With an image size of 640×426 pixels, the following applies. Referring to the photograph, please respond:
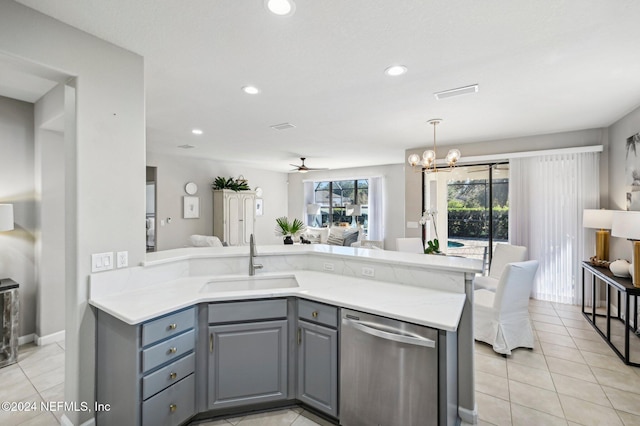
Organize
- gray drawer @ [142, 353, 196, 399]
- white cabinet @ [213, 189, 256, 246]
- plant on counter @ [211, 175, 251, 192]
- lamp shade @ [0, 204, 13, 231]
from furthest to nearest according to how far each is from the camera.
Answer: plant on counter @ [211, 175, 251, 192] < white cabinet @ [213, 189, 256, 246] < lamp shade @ [0, 204, 13, 231] < gray drawer @ [142, 353, 196, 399]

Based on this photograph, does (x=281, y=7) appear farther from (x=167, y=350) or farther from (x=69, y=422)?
(x=69, y=422)

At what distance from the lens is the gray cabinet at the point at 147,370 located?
5.55 ft

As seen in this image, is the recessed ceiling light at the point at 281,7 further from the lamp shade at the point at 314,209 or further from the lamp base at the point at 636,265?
the lamp shade at the point at 314,209

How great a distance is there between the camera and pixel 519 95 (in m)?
3.05

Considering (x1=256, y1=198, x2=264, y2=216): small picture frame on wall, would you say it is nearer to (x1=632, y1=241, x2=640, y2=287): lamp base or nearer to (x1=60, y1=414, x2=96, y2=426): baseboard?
(x1=60, y1=414, x2=96, y2=426): baseboard

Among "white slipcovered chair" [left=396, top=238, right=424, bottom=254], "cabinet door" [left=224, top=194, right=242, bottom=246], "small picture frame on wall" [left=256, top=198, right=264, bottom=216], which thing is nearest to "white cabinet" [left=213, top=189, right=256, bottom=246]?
"cabinet door" [left=224, top=194, right=242, bottom=246]

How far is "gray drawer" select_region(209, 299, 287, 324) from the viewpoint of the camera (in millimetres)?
2020

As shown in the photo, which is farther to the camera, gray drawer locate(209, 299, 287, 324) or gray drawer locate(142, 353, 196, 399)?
gray drawer locate(209, 299, 287, 324)

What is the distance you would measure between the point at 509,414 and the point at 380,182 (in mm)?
6586

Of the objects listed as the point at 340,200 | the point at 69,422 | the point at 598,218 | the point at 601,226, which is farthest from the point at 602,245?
the point at 340,200

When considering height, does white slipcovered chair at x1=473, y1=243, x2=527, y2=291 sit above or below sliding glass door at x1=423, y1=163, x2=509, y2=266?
below

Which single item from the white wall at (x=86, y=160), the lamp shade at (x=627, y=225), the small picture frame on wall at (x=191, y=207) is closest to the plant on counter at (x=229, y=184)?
the small picture frame on wall at (x=191, y=207)

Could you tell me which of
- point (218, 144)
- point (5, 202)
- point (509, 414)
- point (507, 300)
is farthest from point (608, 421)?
point (218, 144)

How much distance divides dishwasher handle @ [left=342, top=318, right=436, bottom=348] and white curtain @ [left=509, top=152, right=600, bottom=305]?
4.18 m
